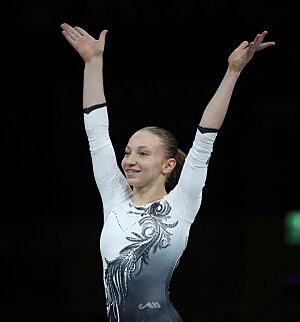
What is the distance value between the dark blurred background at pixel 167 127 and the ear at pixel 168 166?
7.41ft

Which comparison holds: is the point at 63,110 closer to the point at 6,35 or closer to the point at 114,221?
the point at 6,35

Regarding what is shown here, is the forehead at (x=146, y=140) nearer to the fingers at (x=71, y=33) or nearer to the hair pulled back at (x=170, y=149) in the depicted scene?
the hair pulled back at (x=170, y=149)

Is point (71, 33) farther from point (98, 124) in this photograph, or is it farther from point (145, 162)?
point (145, 162)

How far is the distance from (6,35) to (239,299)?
241cm

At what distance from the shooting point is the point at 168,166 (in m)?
2.94

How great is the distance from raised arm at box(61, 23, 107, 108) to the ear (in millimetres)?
337

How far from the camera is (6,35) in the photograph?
5375 millimetres

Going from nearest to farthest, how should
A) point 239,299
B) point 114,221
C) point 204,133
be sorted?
point 204,133 → point 114,221 → point 239,299

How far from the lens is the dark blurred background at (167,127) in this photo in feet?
17.3

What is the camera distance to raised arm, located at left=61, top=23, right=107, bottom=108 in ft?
9.68

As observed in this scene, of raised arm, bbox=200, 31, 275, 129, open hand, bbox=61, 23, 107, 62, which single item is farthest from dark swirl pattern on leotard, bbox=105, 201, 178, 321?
open hand, bbox=61, 23, 107, 62

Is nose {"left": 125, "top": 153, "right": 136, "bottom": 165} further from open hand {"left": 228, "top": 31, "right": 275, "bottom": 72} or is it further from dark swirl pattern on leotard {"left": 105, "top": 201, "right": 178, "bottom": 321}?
open hand {"left": 228, "top": 31, "right": 275, "bottom": 72}

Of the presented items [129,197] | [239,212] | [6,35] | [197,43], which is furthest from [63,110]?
[129,197]

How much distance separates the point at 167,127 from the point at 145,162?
7.85ft
